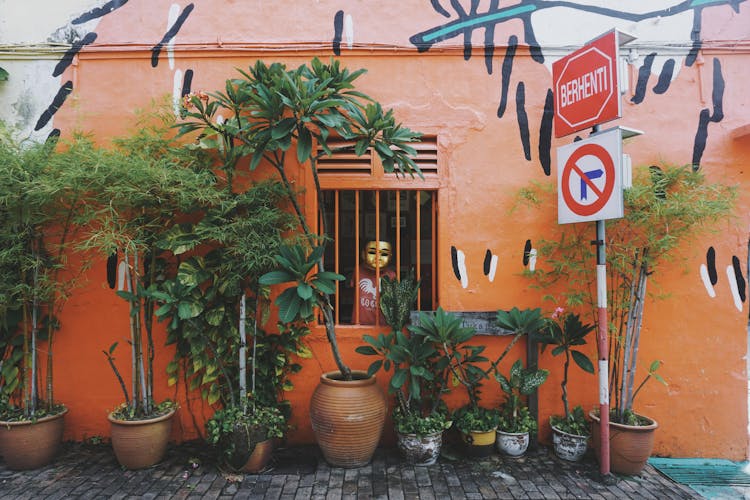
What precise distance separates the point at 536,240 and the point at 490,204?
1.76 feet

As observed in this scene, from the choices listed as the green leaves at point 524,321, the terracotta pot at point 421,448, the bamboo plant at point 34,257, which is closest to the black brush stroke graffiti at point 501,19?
the green leaves at point 524,321

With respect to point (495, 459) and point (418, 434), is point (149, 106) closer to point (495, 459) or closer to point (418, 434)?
point (418, 434)

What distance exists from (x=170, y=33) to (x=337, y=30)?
5.19ft

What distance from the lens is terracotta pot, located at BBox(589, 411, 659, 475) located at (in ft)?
12.4

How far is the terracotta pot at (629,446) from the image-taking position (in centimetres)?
377

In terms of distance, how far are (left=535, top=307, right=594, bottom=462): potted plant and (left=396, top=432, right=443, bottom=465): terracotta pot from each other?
3.48ft

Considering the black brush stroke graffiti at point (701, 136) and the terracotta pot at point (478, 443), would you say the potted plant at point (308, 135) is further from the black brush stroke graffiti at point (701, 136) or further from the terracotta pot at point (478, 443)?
the black brush stroke graffiti at point (701, 136)

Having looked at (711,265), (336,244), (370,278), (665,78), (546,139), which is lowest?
(370,278)

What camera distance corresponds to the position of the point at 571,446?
3.99m

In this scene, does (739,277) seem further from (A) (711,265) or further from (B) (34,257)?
(B) (34,257)

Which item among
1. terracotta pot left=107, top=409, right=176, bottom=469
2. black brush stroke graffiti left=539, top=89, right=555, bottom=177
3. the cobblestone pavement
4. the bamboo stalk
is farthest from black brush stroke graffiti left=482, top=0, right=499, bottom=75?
terracotta pot left=107, top=409, right=176, bottom=469

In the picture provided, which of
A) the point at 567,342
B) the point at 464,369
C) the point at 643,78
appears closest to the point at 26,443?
the point at 464,369

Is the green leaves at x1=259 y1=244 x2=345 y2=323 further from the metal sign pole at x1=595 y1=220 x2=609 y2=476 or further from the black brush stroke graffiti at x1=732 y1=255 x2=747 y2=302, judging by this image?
the black brush stroke graffiti at x1=732 y1=255 x2=747 y2=302

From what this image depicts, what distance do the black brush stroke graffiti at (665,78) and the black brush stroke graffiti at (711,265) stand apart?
1.52 m
